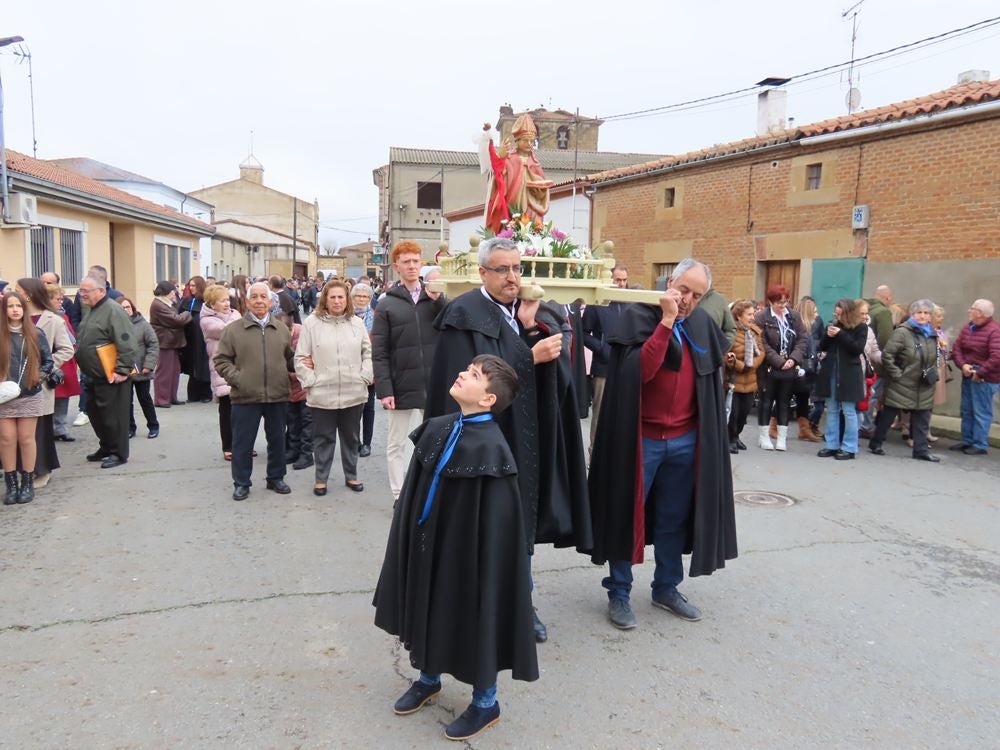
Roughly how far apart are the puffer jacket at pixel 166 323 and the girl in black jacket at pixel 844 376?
853 centimetres

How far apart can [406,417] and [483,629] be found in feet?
10.7

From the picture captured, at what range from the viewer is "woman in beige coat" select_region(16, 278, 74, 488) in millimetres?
6699

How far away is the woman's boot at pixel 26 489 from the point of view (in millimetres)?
6312

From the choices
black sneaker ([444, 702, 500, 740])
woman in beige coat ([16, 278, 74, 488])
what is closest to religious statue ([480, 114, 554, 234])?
black sneaker ([444, 702, 500, 740])

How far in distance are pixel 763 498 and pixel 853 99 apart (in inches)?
577

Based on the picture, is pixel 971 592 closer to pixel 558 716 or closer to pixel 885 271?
pixel 558 716

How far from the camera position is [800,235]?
45.9ft

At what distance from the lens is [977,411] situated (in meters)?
9.09

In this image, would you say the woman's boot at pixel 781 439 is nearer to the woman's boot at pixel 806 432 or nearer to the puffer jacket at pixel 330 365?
the woman's boot at pixel 806 432

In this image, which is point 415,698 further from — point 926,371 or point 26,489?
point 926,371

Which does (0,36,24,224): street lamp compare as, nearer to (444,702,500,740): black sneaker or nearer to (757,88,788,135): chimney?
(444,702,500,740): black sneaker

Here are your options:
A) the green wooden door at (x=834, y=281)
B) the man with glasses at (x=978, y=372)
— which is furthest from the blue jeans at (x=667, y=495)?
the green wooden door at (x=834, y=281)

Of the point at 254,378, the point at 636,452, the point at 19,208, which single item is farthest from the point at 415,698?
the point at 19,208

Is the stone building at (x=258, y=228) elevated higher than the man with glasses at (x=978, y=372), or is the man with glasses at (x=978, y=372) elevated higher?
the stone building at (x=258, y=228)
